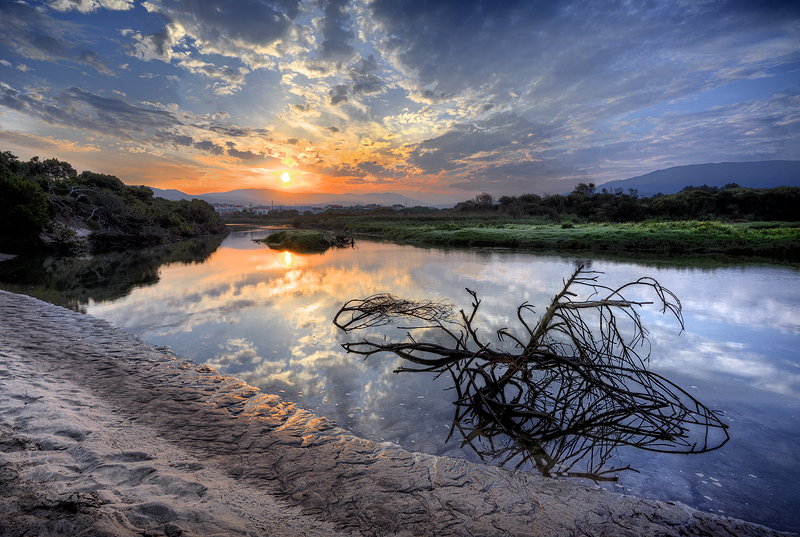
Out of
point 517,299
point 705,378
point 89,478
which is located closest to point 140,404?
point 89,478

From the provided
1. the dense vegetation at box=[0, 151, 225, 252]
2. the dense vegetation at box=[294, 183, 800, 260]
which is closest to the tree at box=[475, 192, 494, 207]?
the dense vegetation at box=[294, 183, 800, 260]

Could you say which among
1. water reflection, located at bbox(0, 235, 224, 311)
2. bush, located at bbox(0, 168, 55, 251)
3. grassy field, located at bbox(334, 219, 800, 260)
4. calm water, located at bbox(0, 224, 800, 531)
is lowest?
calm water, located at bbox(0, 224, 800, 531)

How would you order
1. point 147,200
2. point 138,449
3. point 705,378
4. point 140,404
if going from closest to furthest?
point 138,449 → point 140,404 → point 705,378 → point 147,200

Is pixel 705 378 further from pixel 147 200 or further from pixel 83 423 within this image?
pixel 147 200

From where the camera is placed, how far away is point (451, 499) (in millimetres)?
2779

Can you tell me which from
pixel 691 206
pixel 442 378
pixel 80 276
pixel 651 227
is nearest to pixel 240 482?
pixel 442 378

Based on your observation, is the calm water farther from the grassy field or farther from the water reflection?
the grassy field

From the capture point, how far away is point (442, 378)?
17.3ft

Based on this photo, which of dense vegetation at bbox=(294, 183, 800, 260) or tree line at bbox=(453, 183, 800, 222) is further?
tree line at bbox=(453, 183, 800, 222)

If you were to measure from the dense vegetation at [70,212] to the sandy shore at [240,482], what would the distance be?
22736 millimetres

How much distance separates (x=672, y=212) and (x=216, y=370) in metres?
55.2

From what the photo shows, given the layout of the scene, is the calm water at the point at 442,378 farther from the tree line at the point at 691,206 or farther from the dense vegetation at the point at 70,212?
the tree line at the point at 691,206

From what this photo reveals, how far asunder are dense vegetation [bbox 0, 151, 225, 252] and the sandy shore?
74.6 feet

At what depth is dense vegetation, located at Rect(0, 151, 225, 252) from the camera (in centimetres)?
1880
